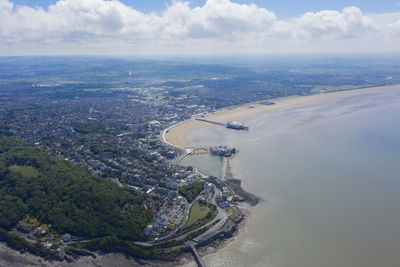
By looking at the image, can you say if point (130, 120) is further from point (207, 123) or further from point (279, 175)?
point (279, 175)

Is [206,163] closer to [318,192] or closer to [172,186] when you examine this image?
[172,186]

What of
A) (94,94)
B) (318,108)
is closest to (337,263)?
(318,108)

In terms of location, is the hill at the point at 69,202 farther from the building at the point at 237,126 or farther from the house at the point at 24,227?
the building at the point at 237,126

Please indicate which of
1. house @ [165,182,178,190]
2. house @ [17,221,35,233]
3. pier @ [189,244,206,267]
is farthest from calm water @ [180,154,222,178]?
house @ [17,221,35,233]

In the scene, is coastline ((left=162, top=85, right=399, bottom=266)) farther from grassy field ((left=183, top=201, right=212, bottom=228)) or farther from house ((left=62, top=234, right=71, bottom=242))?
house ((left=62, top=234, right=71, bottom=242))

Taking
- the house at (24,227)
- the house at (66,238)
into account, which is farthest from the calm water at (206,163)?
the house at (24,227)

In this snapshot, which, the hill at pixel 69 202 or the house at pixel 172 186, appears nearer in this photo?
the hill at pixel 69 202
